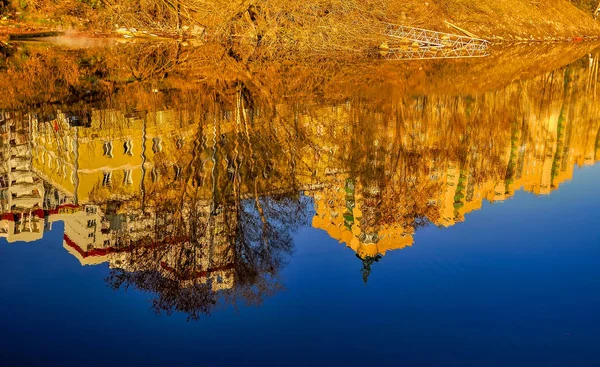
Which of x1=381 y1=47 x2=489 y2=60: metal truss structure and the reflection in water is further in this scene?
x1=381 y1=47 x2=489 y2=60: metal truss structure

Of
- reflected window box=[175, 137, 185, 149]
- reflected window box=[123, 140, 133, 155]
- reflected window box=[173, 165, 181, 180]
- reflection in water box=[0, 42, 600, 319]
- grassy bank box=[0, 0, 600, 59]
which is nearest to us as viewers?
reflection in water box=[0, 42, 600, 319]

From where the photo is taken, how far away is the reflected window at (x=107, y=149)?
15.1m

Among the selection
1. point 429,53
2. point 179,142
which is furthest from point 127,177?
point 429,53

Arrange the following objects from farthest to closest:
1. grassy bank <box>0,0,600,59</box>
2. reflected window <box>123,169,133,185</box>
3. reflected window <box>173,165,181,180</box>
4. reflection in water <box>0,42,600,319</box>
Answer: grassy bank <box>0,0,600,59</box>
reflected window <box>123,169,133,185</box>
reflected window <box>173,165,181,180</box>
reflection in water <box>0,42,600,319</box>

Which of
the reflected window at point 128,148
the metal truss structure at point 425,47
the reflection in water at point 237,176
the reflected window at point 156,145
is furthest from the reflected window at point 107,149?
the metal truss structure at point 425,47

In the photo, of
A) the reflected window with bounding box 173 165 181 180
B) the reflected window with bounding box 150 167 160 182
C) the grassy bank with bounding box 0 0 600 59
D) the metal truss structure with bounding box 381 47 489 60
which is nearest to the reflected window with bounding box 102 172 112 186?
the reflected window with bounding box 150 167 160 182

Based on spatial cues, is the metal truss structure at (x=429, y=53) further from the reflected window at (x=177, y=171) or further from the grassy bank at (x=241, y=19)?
the reflected window at (x=177, y=171)

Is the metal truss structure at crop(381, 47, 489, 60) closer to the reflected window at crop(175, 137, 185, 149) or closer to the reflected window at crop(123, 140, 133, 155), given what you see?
the reflected window at crop(175, 137, 185, 149)

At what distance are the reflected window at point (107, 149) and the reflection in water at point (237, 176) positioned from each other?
50 millimetres

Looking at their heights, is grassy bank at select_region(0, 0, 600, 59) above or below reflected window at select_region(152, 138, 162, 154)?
above

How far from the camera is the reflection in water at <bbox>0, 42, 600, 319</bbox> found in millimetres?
10031

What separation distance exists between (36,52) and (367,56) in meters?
13.4

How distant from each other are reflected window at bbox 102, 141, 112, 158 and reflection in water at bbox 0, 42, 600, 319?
0.16ft

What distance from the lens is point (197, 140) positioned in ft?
48.3
